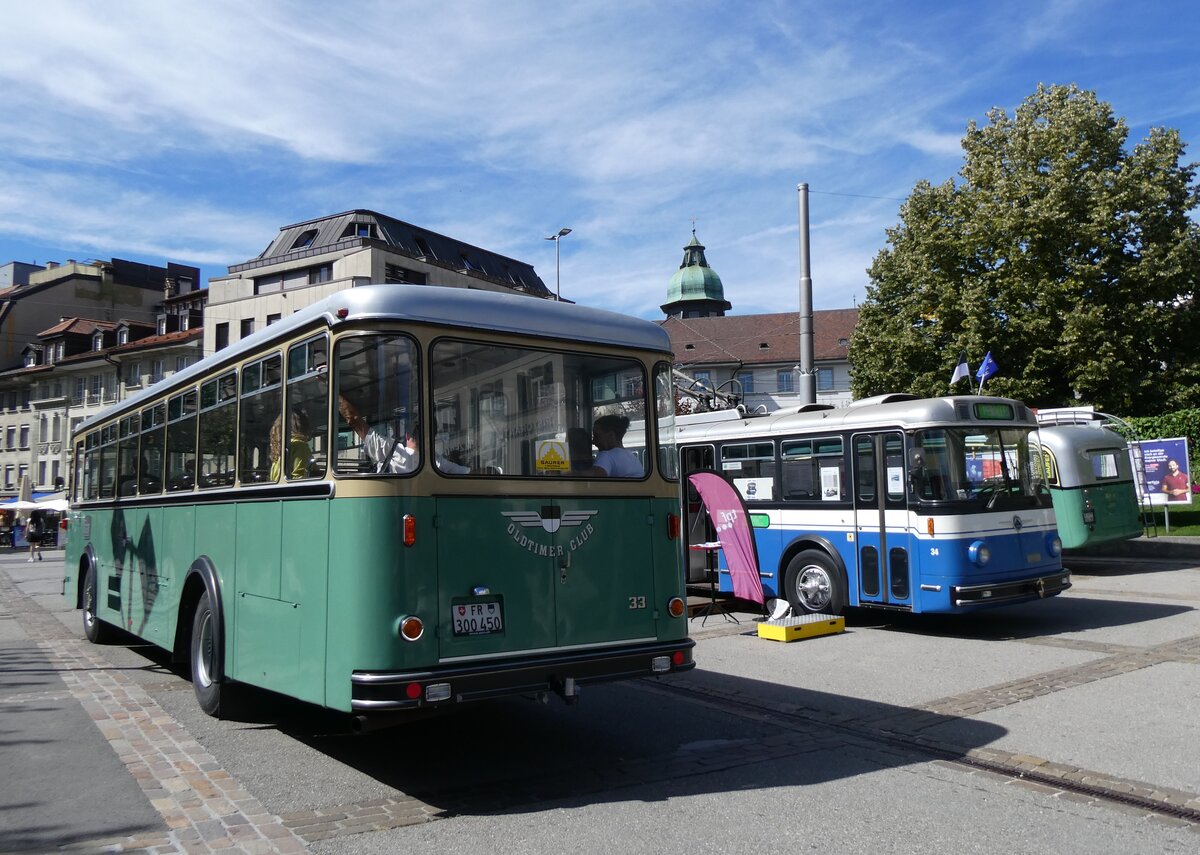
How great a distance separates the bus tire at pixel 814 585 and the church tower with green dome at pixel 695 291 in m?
91.5

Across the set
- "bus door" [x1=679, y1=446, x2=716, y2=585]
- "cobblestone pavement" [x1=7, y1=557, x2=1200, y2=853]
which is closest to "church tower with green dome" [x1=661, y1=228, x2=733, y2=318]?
"bus door" [x1=679, y1=446, x2=716, y2=585]

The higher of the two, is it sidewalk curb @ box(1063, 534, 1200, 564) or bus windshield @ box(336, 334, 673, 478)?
bus windshield @ box(336, 334, 673, 478)

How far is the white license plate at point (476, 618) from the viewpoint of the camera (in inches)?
228

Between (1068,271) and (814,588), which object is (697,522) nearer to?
(814,588)

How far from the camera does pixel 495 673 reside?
5.78m

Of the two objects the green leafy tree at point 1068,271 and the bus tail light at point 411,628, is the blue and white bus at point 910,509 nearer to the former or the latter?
the bus tail light at point 411,628

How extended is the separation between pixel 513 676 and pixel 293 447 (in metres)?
2.00

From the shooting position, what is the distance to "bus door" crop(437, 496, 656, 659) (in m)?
5.84

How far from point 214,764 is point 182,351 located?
59978 mm

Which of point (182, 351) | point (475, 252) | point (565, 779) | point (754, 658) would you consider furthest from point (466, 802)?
point (475, 252)

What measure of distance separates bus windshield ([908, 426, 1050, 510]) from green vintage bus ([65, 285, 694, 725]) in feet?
17.5

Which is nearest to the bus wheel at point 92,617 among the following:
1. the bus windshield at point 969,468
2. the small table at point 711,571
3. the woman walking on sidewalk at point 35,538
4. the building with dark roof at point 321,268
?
the small table at point 711,571

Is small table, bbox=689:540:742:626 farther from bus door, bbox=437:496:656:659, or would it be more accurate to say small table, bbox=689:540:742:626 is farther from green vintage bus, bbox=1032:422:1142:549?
bus door, bbox=437:496:656:659

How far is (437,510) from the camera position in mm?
5801
